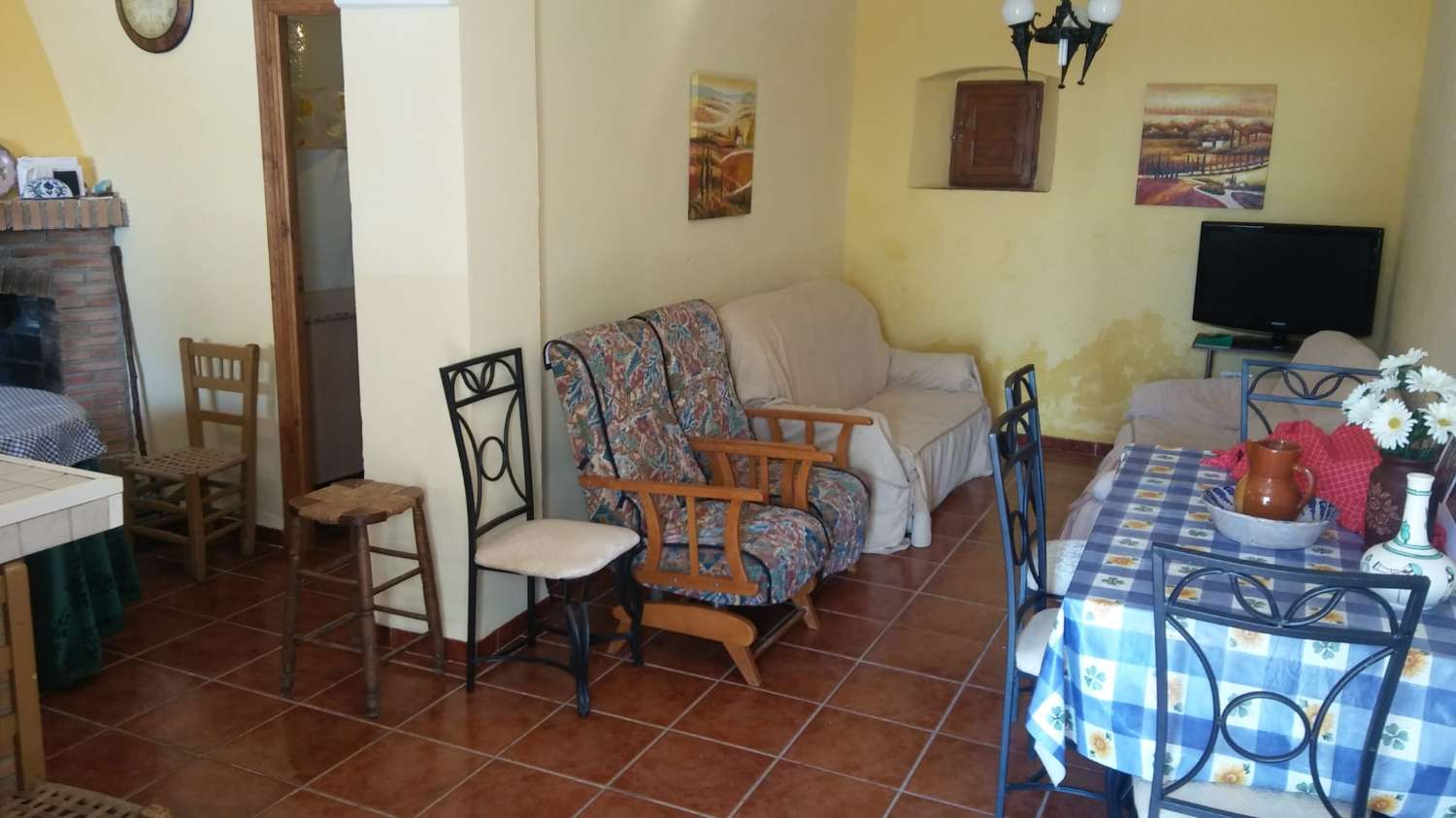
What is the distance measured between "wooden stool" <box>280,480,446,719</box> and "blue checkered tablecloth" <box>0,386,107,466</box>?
0.79m

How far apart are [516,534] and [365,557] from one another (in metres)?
0.42

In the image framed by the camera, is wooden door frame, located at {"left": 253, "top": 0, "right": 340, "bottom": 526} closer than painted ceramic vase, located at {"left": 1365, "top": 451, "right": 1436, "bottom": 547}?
No

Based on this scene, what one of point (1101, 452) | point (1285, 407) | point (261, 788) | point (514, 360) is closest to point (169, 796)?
point (261, 788)

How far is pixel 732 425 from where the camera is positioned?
4.27 m

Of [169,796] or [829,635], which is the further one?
[829,635]

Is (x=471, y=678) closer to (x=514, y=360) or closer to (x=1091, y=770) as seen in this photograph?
(x=514, y=360)

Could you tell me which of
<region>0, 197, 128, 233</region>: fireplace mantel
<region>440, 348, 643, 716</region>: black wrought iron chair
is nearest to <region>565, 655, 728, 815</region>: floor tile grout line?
<region>440, 348, 643, 716</region>: black wrought iron chair

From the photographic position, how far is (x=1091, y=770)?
117 inches

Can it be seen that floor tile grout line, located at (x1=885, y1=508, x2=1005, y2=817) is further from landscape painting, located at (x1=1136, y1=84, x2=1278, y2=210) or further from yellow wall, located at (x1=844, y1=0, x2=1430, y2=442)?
landscape painting, located at (x1=1136, y1=84, x2=1278, y2=210)

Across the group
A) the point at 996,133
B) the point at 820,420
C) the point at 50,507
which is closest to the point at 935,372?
the point at 996,133

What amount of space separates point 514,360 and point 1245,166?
3.89 metres

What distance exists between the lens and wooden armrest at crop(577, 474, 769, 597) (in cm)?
335

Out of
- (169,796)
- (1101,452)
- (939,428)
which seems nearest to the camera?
(169,796)

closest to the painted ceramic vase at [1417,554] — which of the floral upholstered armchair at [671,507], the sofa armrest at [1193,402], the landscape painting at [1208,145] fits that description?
the floral upholstered armchair at [671,507]
